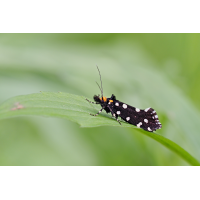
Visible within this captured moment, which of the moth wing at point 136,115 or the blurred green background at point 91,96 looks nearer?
the moth wing at point 136,115

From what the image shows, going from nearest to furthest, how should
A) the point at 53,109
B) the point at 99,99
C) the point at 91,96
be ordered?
the point at 53,109, the point at 99,99, the point at 91,96

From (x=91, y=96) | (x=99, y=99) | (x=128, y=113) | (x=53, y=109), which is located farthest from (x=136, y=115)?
(x=91, y=96)

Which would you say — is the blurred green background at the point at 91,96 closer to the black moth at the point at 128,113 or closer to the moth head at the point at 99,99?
the black moth at the point at 128,113

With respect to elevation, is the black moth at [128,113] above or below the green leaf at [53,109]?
above

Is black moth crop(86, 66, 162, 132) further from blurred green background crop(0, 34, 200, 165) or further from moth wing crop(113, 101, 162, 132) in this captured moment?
blurred green background crop(0, 34, 200, 165)

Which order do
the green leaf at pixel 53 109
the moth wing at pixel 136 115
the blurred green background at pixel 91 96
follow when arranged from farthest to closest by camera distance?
the blurred green background at pixel 91 96
the moth wing at pixel 136 115
the green leaf at pixel 53 109

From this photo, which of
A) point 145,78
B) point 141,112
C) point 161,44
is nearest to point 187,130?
point 141,112

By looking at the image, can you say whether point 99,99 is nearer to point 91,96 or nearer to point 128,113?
point 128,113

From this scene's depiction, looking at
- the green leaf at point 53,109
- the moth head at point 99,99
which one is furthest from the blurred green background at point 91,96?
the green leaf at point 53,109
